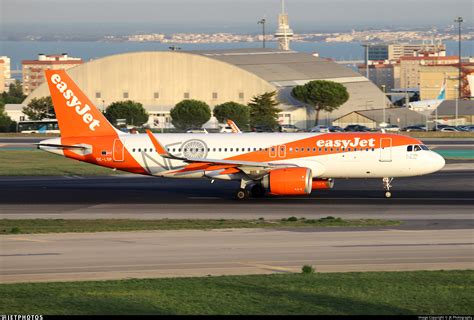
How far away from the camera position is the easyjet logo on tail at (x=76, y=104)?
162 feet

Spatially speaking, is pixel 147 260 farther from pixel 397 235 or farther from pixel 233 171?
pixel 233 171

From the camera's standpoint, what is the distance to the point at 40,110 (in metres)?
126

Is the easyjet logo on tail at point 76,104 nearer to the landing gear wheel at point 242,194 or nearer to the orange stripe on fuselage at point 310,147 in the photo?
the orange stripe on fuselage at point 310,147

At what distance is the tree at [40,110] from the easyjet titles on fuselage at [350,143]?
84.4 metres

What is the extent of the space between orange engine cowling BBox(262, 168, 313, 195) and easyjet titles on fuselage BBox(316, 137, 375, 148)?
217 centimetres

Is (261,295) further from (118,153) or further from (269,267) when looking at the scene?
(118,153)

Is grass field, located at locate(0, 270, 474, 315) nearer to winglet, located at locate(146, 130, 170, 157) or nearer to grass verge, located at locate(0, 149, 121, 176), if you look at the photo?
winglet, located at locate(146, 130, 170, 157)

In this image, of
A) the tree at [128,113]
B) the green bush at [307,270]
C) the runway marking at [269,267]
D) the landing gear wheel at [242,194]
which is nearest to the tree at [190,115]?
the tree at [128,113]

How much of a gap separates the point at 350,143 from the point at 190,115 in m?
68.4

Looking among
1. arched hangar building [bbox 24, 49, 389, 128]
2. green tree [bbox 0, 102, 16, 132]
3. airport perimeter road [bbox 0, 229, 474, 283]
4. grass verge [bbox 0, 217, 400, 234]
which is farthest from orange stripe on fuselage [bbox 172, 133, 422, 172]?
green tree [bbox 0, 102, 16, 132]

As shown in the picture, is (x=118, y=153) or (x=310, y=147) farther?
(x=118, y=153)

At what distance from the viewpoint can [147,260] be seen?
94.9ft

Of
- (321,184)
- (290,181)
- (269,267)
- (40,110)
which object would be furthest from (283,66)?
(269,267)

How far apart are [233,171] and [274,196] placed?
2568mm
